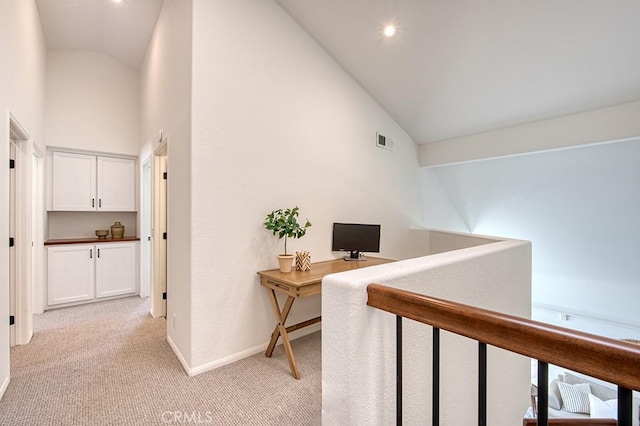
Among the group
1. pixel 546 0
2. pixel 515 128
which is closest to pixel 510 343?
pixel 546 0

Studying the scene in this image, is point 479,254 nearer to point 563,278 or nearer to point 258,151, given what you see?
point 258,151

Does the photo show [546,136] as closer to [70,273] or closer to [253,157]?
[253,157]

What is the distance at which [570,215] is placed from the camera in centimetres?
420

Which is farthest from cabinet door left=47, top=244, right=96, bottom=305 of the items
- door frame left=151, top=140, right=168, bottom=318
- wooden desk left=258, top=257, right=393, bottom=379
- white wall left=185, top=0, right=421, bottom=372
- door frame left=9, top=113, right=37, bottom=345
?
wooden desk left=258, top=257, right=393, bottom=379

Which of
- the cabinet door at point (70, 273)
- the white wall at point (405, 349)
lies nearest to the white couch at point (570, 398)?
the white wall at point (405, 349)

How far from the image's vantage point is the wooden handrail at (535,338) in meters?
0.55

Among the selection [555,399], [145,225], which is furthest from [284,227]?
[555,399]

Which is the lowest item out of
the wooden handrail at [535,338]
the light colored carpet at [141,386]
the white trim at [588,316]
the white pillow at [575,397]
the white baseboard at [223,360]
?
the white pillow at [575,397]

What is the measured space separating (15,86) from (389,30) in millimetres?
3344

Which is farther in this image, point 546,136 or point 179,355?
point 546,136

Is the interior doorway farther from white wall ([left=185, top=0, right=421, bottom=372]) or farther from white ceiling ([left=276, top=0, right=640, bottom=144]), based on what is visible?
white ceiling ([left=276, top=0, right=640, bottom=144])

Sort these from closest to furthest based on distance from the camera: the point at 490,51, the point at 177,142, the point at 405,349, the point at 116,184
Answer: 1. the point at 405,349
2. the point at 177,142
3. the point at 490,51
4. the point at 116,184

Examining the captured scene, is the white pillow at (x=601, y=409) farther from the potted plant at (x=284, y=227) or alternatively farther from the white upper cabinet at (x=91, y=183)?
the white upper cabinet at (x=91, y=183)

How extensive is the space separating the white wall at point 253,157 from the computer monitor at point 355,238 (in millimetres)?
108
